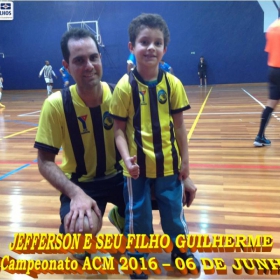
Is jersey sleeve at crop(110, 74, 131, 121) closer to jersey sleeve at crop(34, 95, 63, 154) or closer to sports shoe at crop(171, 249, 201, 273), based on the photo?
jersey sleeve at crop(34, 95, 63, 154)

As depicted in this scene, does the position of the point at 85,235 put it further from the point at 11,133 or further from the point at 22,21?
the point at 22,21

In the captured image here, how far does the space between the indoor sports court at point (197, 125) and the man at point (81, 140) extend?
0.41 meters

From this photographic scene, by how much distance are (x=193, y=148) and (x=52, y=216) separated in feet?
7.37

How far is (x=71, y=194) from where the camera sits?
1.64 meters

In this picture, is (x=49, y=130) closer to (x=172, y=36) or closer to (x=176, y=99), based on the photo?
(x=176, y=99)

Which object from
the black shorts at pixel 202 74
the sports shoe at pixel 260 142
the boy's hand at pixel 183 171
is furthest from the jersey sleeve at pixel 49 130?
the black shorts at pixel 202 74

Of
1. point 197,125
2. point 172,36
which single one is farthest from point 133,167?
point 172,36

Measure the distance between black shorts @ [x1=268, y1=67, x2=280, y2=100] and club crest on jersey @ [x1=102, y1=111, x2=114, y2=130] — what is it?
8.70 ft

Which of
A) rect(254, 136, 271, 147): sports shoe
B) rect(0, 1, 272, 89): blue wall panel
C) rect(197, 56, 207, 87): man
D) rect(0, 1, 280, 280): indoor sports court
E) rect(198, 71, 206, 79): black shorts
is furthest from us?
rect(198, 71, 206, 79): black shorts

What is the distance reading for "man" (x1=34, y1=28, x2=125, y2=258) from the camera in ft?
5.40

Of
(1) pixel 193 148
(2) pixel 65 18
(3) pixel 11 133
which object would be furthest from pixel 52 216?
(2) pixel 65 18

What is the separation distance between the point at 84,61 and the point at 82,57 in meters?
0.02

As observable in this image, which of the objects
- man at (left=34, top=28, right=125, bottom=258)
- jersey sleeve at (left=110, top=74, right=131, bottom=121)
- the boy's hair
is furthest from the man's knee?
the boy's hair

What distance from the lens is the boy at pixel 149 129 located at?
1635 mm
